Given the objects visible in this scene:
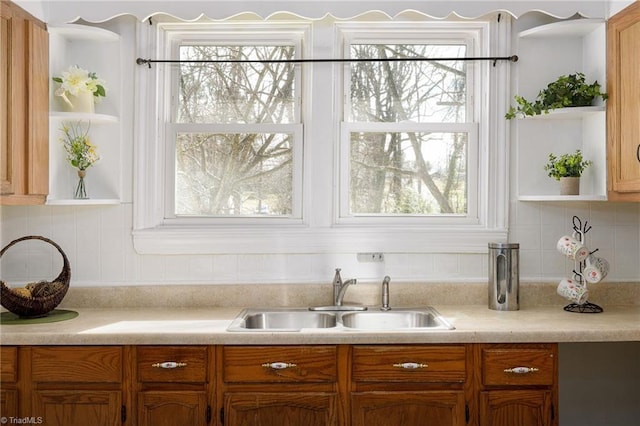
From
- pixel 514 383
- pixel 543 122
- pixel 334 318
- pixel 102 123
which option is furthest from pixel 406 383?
pixel 102 123

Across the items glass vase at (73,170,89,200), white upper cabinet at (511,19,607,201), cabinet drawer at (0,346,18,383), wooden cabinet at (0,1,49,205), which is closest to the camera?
cabinet drawer at (0,346,18,383)

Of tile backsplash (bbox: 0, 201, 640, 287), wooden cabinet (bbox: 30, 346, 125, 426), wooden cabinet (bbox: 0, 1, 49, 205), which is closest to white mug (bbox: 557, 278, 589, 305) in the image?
tile backsplash (bbox: 0, 201, 640, 287)

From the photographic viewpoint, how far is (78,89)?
8.52 feet

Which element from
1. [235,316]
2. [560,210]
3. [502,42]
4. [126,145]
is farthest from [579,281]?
[126,145]

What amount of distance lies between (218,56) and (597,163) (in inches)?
74.5

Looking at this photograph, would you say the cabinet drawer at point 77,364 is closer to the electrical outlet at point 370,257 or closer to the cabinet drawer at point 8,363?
the cabinet drawer at point 8,363

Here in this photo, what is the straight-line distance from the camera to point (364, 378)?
7.24 ft

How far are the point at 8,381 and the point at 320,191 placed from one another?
1534mm

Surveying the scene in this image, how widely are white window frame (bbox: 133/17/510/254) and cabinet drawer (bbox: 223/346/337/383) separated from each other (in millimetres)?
686

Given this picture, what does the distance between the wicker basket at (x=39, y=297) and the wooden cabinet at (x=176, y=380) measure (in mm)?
557

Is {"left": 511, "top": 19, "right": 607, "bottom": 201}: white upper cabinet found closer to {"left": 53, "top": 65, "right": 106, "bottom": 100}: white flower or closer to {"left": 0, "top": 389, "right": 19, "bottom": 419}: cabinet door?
{"left": 53, "top": 65, "right": 106, "bottom": 100}: white flower

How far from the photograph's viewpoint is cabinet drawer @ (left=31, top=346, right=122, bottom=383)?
2195mm

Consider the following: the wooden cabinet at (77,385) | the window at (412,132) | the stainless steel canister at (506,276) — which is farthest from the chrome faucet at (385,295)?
the wooden cabinet at (77,385)

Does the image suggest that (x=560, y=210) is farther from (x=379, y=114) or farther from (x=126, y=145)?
(x=126, y=145)
